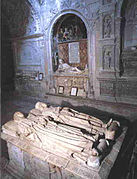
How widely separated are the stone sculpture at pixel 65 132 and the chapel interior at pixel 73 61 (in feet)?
1.08

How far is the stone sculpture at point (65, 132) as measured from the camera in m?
2.43

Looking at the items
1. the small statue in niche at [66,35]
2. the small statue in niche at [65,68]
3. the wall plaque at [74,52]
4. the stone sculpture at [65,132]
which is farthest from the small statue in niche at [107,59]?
the stone sculpture at [65,132]

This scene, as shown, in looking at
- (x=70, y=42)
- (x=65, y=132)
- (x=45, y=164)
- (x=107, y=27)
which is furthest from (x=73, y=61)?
(x=45, y=164)

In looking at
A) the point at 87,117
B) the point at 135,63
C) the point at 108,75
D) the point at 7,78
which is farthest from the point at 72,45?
the point at 7,78

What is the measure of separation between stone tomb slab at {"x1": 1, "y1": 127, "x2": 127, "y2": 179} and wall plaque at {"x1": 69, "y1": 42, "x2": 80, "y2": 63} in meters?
3.80

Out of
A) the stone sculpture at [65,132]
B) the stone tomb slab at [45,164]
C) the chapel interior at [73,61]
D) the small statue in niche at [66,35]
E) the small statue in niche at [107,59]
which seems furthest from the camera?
the small statue in niche at [66,35]

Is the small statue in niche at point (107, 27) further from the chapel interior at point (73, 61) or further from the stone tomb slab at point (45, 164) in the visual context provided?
the stone tomb slab at point (45, 164)

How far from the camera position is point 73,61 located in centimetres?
634

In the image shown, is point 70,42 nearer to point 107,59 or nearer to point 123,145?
point 107,59

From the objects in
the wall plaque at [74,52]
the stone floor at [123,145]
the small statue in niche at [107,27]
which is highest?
the small statue in niche at [107,27]

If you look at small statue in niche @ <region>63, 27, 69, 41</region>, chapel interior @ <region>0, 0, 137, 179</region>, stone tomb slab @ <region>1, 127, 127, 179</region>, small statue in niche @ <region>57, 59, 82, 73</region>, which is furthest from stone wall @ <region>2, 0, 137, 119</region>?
stone tomb slab @ <region>1, 127, 127, 179</region>

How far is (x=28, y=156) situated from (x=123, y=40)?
4342 millimetres

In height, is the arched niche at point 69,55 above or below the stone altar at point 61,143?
above

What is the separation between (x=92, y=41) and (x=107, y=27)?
2.19 ft
